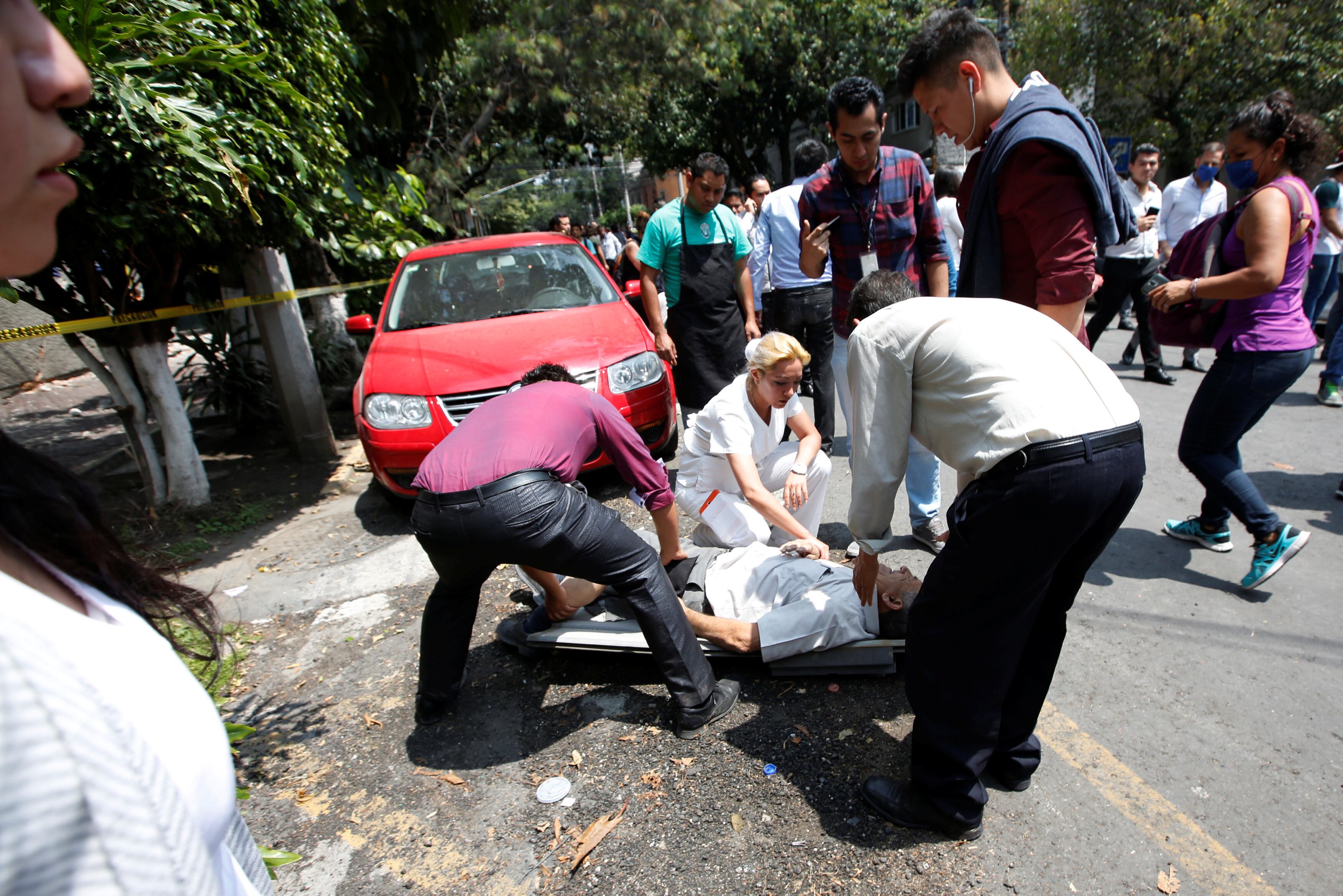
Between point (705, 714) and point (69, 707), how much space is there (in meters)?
2.23

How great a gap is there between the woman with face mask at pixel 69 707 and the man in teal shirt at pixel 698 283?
13.6 feet

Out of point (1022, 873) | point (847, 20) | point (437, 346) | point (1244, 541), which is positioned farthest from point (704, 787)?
point (847, 20)

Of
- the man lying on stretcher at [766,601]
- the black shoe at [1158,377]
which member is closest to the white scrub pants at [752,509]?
the man lying on stretcher at [766,601]

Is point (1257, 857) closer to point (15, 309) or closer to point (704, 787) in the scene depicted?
point (704, 787)

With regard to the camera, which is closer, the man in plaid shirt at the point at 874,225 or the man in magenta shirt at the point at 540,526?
the man in magenta shirt at the point at 540,526

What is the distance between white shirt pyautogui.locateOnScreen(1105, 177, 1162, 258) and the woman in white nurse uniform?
3137 millimetres

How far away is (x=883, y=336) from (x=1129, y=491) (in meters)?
0.72

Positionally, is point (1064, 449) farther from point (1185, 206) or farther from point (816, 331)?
point (1185, 206)

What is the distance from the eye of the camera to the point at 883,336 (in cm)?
193

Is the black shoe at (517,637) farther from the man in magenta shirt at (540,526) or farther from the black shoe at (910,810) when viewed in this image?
the black shoe at (910,810)

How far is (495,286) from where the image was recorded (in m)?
5.50

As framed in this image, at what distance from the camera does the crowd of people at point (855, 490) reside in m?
0.59

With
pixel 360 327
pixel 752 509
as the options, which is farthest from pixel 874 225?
pixel 360 327

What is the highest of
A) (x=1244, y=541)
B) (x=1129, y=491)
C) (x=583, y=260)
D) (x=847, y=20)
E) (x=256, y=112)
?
(x=847, y=20)
